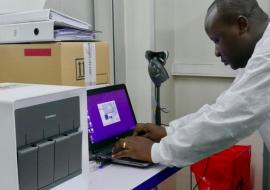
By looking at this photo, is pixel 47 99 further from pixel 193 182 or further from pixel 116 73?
pixel 193 182

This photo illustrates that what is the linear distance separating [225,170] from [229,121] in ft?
3.12

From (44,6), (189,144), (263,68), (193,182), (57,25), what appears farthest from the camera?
(193,182)

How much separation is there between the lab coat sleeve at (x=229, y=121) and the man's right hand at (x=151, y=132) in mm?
278

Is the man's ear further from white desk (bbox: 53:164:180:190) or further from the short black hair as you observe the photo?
white desk (bbox: 53:164:180:190)

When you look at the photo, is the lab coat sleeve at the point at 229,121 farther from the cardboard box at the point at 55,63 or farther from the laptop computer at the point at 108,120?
the cardboard box at the point at 55,63

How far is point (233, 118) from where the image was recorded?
4.10ft

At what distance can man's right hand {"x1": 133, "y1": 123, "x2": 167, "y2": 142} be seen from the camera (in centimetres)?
167

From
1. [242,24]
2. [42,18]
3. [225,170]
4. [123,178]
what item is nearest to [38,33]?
[42,18]

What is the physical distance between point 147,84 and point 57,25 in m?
0.88

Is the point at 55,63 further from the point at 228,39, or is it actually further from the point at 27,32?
the point at 228,39

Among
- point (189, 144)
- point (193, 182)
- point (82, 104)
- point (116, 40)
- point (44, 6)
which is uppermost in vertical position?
point (44, 6)

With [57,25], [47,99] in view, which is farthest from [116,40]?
[47,99]

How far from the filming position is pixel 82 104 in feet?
3.96

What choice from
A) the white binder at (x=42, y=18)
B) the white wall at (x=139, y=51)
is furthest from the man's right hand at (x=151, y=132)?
the white wall at (x=139, y=51)
